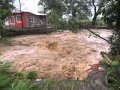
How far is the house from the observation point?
26516 millimetres

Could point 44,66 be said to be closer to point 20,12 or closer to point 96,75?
point 96,75

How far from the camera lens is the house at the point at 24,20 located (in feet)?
87.0

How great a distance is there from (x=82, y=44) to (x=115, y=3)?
328 inches

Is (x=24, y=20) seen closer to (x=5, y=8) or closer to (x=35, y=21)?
(x=35, y=21)

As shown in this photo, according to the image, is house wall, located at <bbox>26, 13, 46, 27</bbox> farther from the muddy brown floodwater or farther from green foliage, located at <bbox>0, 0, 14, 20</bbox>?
the muddy brown floodwater

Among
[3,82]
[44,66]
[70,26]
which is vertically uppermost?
[70,26]

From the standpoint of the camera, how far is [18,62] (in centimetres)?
1136

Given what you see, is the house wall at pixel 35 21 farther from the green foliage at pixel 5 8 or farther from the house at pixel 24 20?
the green foliage at pixel 5 8

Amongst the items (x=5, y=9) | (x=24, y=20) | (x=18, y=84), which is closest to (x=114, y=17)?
(x=18, y=84)

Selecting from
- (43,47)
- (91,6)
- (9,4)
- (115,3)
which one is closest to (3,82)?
(115,3)

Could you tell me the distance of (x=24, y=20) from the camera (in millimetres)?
26688

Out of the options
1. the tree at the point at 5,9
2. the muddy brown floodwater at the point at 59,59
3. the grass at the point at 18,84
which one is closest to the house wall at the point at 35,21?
the tree at the point at 5,9

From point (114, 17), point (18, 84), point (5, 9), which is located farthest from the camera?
point (5, 9)

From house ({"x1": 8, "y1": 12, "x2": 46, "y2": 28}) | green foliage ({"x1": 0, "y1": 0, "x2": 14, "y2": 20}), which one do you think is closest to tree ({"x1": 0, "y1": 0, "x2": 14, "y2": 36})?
green foliage ({"x1": 0, "y1": 0, "x2": 14, "y2": 20})
